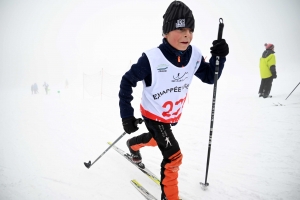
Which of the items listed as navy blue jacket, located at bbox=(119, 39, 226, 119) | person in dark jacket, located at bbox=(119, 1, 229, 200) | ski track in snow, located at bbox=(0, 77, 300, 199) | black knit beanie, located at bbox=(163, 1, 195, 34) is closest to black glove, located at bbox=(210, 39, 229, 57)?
person in dark jacket, located at bbox=(119, 1, 229, 200)

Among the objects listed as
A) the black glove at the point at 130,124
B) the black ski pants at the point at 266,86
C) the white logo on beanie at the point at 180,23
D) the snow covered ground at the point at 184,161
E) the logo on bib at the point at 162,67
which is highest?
the white logo on beanie at the point at 180,23

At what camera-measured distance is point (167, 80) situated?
205cm

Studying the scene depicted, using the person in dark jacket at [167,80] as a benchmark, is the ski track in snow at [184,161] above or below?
below

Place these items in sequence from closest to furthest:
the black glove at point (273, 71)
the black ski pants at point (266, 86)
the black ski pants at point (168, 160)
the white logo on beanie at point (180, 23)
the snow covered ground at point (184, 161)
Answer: the white logo on beanie at point (180, 23), the black ski pants at point (168, 160), the snow covered ground at point (184, 161), the black glove at point (273, 71), the black ski pants at point (266, 86)

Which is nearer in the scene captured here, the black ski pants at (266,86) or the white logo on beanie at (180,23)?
the white logo on beanie at (180,23)

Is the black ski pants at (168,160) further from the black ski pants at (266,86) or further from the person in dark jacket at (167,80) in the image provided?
the black ski pants at (266,86)

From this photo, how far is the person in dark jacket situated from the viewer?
77.9 inches

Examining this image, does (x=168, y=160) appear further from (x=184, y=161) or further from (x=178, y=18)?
(x=178, y=18)

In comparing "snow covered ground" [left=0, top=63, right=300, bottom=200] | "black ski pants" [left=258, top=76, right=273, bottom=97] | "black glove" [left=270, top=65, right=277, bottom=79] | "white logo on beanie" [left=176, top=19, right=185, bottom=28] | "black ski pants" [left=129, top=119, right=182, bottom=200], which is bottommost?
"snow covered ground" [left=0, top=63, right=300, bottom=200]

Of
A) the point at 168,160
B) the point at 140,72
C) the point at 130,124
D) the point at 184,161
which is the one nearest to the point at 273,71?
the point at 184,161

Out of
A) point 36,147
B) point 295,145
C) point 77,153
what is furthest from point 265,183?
point 36,147

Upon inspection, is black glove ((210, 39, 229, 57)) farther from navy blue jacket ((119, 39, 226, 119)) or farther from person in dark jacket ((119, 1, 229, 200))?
navy blue jacket ((119, 39, 226, 119))

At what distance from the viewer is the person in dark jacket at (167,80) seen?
198cm

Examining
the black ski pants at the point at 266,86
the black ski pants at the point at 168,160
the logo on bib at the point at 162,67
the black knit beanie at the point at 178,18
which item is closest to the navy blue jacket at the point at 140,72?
the logo on bib at the point at 162,67
